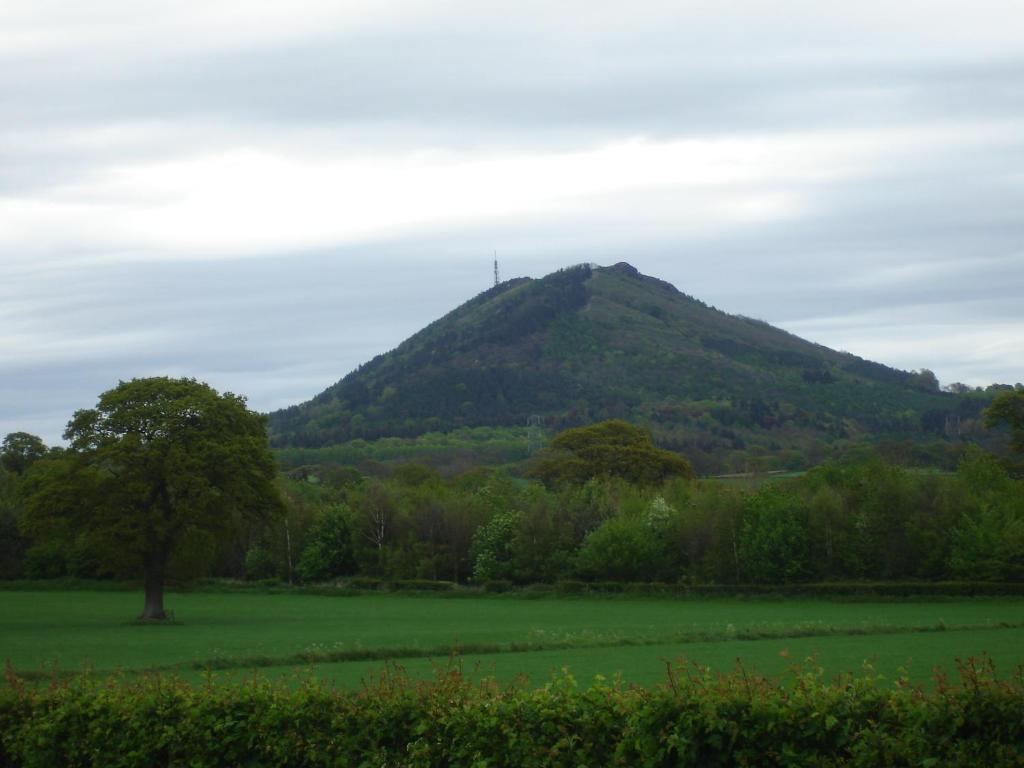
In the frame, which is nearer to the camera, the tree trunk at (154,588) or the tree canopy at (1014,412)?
the tree trunk at (154,588)

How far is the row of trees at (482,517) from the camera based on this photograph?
46.4 m

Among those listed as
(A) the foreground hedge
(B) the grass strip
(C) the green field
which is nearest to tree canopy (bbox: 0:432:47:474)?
(C) the green field

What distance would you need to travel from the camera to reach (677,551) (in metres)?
69.6

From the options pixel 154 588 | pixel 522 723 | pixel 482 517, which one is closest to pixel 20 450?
pixel 482 517

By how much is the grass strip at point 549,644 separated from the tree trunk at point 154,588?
16191 millimetres

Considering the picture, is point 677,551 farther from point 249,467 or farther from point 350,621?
point 249,467

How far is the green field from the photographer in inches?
1214

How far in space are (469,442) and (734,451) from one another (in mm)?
43816

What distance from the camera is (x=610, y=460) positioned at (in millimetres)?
92000

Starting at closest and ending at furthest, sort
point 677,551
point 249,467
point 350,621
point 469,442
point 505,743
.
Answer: point 505,743 < point 249,467 < point 350,621 < point 677,551 < point 469,442

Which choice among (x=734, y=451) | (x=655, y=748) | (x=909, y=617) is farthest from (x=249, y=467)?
(x=734, y=451)

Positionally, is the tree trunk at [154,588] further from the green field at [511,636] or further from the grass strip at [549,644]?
the grass strip at [549,644]

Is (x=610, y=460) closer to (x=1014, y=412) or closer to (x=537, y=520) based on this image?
(x=537, y=520)

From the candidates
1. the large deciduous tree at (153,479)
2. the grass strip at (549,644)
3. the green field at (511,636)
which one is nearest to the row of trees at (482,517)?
the large deciduous tree at (153,479)
